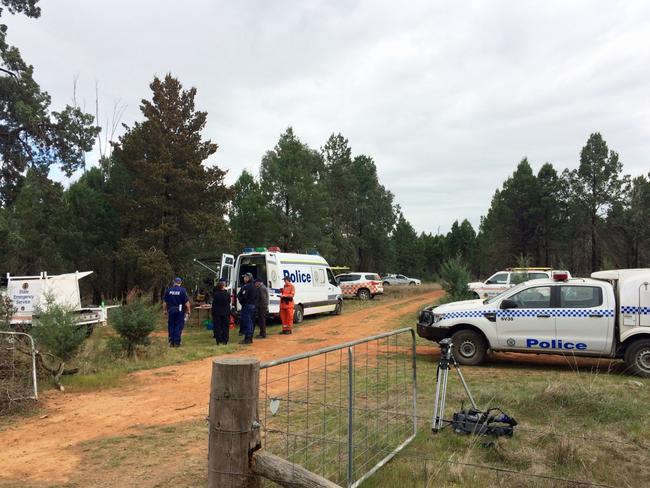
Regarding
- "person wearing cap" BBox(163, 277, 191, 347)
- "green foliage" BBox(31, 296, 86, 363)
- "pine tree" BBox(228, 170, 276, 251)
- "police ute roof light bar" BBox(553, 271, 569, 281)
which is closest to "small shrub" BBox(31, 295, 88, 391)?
"green foliage" BBox(31, 296, 86, 363)

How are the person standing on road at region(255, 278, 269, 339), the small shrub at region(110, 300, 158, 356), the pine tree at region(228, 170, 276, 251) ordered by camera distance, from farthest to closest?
the pine tree at region(228, 170, 276, 251) → the person standing on road at region(255, 278, 269, 339) → the small shrub at region(110, 300, 158, 356)

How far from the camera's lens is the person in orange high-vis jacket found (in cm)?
1513

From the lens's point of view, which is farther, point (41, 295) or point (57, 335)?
point (41, 295)

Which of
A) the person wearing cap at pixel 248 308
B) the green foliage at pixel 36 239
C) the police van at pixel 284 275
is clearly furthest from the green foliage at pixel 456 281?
the green foliage at pixel 36 239

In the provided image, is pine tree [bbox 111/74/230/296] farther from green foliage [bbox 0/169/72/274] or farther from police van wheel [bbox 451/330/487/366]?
police van wheel [bbox 451/330/487/366]

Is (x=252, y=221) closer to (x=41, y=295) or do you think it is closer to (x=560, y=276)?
(x=41, y=295)

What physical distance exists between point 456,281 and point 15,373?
15042mm

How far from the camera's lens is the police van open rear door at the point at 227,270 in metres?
16.1

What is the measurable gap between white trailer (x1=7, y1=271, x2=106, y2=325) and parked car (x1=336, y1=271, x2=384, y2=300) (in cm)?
1861

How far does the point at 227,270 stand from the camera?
16453 millimetres

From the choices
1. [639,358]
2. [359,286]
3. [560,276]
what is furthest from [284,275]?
[359,286]

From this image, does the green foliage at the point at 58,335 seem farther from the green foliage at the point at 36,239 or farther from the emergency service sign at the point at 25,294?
the green foliage at the point at 36,239

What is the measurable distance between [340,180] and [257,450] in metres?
46.0

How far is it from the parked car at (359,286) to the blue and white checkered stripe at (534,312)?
2107cm
